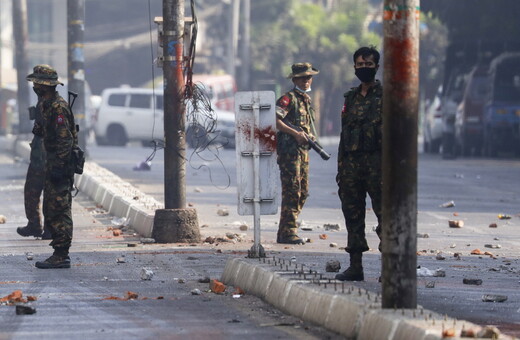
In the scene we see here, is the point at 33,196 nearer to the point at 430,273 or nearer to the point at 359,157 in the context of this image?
the point at 430,273

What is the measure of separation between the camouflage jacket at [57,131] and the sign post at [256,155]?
169 cm

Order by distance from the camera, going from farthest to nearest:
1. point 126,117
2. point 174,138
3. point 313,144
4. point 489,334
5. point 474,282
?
point 126,117 < point 174,138 < point 313,144 < point 474,282 < point 489,334

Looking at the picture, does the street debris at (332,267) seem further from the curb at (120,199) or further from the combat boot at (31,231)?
the combat boot at (31,231)

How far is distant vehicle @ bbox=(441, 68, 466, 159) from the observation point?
34562 mm

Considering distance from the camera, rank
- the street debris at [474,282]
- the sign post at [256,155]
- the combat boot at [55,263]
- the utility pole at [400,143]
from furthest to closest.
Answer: the combat boot at [55,263], the sign post at [256,155], the street debris at [474,282], the utility pole at [400,143]

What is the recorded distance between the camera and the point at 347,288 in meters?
8.51

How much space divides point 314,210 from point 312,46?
3912 cm

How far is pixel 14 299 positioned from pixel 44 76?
285 centimetres

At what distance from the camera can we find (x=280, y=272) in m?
9.52

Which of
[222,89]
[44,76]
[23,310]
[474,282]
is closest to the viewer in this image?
[23,310]

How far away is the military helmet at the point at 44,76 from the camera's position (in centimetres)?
1151

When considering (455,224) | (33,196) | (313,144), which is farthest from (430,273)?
(33,196)

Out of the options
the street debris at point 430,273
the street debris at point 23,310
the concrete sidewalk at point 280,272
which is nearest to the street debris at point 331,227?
the concrete sidewalk at point 280,272

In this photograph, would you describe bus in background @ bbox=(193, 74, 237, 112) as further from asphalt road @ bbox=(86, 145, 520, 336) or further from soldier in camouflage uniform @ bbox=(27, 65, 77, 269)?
soldier in camouflage uniform @ bbox=(27, 65, 77, 269)
